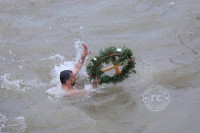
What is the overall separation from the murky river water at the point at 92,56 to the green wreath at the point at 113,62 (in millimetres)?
377

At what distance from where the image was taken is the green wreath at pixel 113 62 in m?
5.24

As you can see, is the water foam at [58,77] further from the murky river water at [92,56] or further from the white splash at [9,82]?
the white splash at [9,82]

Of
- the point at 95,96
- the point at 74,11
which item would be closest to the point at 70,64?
the point at 95,96

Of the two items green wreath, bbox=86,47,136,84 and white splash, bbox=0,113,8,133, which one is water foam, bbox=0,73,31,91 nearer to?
white splash, bbox=0,113,8,133

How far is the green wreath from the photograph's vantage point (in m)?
5.24

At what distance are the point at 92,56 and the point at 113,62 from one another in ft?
5.56

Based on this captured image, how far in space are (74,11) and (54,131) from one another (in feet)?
17.5

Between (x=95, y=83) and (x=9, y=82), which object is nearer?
(x=95, y=83)

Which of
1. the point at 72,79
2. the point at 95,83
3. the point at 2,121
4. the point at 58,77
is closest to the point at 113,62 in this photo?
the point at 95,83

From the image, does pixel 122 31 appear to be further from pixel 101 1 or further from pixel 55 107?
pixel 55 107

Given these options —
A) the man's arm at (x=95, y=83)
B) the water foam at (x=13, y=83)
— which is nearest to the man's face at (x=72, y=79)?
the man's arm at (x=95, y=83)

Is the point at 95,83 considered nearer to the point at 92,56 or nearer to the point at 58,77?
the point at 58,77

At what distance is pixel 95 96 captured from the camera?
5680 millimetres

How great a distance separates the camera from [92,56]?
7.00m
